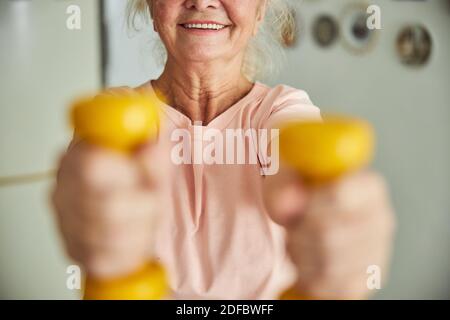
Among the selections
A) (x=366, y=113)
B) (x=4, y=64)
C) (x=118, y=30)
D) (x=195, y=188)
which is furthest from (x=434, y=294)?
(x=4, y=64)

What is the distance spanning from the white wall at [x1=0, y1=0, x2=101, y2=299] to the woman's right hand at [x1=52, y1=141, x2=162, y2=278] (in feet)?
1.10

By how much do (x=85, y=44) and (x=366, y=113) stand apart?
0.37m

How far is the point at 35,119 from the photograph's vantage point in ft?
2.45

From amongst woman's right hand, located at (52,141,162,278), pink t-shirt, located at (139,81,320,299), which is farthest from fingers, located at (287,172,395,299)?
pink t-shirt, located at (139,81,320,299)

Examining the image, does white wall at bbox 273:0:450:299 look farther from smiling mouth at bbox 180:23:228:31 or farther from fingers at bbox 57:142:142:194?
fingers at bbox 57:142:142:194

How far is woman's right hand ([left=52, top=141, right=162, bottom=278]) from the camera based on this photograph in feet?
1.10

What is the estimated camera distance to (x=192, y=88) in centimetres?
63

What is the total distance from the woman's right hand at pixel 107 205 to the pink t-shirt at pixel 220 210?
22 centimetres

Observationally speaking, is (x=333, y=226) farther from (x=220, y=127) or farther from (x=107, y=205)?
(x=220, y=127)

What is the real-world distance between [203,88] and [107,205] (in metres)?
0.31

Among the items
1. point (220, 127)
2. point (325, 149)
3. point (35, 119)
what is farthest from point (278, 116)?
point (35, 119)

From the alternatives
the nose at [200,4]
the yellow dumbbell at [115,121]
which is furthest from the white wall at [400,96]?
the yellow dumbbell at [115,121]

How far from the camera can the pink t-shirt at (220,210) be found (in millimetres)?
591

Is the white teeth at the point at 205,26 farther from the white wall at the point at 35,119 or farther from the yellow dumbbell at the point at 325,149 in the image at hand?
the yellow dumbbell at the point at 325,149
